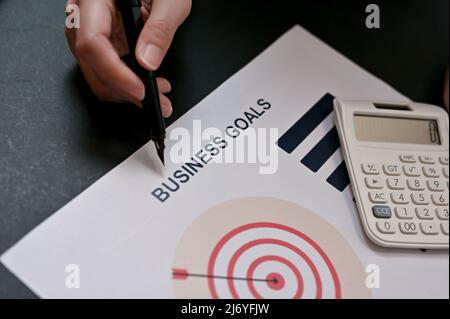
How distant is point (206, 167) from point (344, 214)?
5.7 inches

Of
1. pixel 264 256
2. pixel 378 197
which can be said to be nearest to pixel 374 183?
pixel 378 197

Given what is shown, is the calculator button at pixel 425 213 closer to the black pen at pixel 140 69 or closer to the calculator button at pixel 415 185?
the calculator button at pixel 415 185

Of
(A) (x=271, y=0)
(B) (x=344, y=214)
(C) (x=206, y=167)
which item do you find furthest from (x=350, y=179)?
(A) (x=271, y=0)

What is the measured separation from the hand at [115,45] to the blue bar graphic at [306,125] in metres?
0.13

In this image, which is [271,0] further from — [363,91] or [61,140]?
[61,140]

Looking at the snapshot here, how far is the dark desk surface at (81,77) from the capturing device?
1.45 ft

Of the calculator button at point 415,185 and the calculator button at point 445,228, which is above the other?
the calculator button at point 415,185

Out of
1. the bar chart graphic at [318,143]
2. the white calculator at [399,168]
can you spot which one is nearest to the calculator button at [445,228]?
the white calculator at [399,168]

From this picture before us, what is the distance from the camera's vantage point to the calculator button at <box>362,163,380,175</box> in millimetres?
493

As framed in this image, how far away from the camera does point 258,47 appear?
578 millimetres

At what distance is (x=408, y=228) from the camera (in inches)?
18.5

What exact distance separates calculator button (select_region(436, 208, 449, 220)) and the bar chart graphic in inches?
3.7

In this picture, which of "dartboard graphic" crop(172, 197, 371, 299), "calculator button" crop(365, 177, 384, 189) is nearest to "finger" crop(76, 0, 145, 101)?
"dartboard graphic" crop(172, 197, 371, 299)
